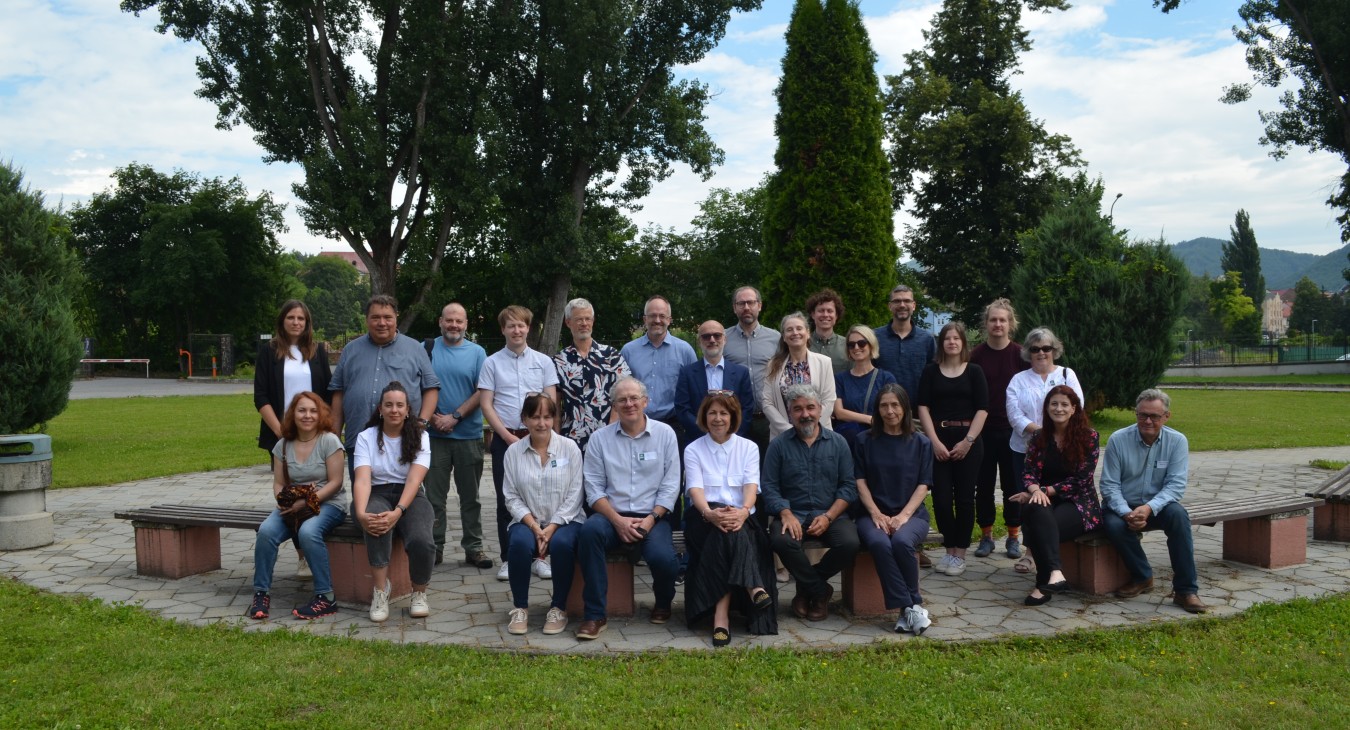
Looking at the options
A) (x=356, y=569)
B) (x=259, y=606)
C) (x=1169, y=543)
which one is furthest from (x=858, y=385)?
(x=259, y=606)

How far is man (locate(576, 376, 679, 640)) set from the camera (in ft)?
16.9

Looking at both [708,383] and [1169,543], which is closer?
[1169,543]

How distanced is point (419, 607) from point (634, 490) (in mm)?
1438

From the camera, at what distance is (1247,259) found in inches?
3681

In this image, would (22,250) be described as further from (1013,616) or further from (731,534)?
(1013,616)

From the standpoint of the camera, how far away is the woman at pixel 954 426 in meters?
6.14

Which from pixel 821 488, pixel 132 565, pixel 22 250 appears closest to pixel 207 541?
pixel 132 565

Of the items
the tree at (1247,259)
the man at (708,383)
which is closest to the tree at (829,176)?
the man at (708,383)

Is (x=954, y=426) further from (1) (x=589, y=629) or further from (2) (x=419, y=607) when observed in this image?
(2) (x=419, y=607)

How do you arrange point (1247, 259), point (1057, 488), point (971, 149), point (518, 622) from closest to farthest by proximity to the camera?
1. point (518, 622)
2. point (1057, 488)
3. point (971, 149)
4. point (1247, 259)

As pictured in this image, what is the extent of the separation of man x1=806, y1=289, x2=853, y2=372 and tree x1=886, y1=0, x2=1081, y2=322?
2420 centimetres

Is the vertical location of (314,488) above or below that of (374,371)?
below

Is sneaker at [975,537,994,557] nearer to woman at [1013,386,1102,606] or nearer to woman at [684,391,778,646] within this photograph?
woman at [1013,386,1102,606]

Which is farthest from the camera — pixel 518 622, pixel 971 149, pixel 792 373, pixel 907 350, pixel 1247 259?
pixel 1247 259
